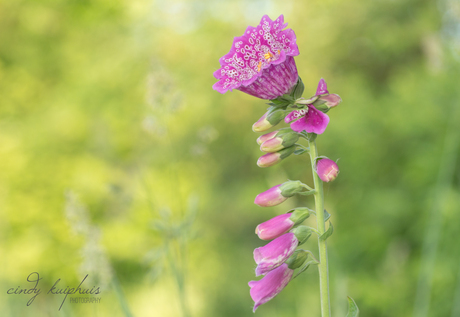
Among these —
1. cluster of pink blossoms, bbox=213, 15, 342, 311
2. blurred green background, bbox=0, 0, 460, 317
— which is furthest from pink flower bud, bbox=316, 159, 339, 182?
blurred green background, bbox=0, 0, 460, 317

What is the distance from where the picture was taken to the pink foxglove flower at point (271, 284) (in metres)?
0.60

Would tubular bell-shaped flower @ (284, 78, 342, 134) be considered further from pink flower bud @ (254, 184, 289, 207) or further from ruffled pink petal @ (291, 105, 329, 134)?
pink flower bud @ (254, 184, 289, 207)

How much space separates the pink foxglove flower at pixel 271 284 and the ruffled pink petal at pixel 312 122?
21 cm

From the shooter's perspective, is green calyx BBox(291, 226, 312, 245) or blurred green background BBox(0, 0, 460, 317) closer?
green calyx BBox(291, 226, 312, 245)

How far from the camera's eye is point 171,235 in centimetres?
113

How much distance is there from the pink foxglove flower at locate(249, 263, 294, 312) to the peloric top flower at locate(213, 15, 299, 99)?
0.27 meters

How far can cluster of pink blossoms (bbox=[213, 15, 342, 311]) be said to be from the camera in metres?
0.57

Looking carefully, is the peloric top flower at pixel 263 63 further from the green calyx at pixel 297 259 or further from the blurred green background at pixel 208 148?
the blurred green background at pixel 208 148

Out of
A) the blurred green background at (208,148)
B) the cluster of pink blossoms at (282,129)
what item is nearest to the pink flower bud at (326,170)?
the cluster of pink blossoms at (282,129)

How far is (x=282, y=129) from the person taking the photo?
0.60 metres

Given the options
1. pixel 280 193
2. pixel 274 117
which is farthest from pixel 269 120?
pixel 280 193

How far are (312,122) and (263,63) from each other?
0.13 metres

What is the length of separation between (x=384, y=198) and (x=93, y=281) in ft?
6.99

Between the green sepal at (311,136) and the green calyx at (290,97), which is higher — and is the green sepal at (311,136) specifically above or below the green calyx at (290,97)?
below
